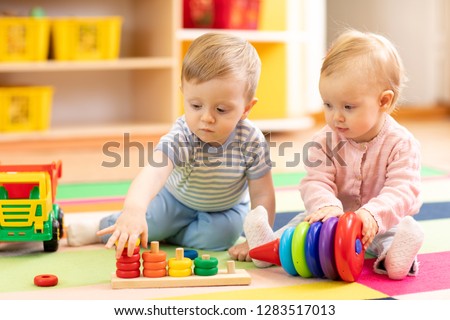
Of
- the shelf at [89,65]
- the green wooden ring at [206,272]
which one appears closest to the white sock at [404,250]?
the green wooden ring at [206,272]

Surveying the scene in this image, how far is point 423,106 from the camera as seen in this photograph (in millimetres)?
3471

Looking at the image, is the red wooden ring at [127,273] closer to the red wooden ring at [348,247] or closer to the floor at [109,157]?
the red wooden ring at [348,247]

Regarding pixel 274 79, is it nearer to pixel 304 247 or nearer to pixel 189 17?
pixel 189 17

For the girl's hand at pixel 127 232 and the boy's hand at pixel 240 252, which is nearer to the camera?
the girl's hand at pixel 127 232

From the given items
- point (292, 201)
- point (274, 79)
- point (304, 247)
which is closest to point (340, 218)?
point (304, 247)

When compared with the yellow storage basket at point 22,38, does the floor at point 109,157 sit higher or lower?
lower

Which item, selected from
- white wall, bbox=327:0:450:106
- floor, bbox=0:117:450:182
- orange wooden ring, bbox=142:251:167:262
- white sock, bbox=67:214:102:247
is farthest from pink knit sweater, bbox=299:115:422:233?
white wall, bbox=327:0:450:106

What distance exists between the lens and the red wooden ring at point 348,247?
990mm

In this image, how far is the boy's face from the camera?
1119mm

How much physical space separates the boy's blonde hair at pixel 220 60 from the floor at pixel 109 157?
2.96 feet

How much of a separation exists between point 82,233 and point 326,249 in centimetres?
48

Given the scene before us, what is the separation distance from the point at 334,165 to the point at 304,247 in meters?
0.23

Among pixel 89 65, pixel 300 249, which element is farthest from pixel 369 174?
pixel 89 65
